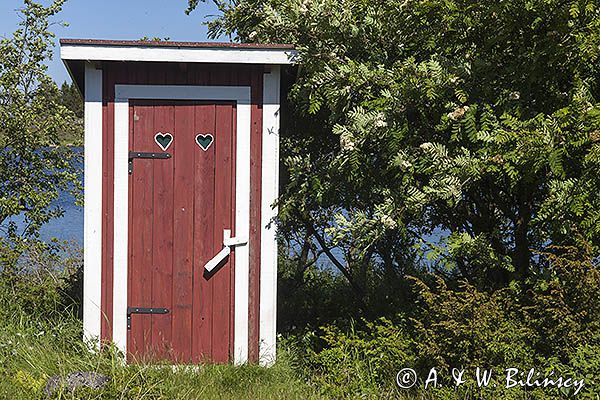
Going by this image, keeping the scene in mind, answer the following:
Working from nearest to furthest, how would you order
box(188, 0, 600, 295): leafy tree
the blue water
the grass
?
box(188, 0, 600, 295): leafy tree, the grass, the blue water

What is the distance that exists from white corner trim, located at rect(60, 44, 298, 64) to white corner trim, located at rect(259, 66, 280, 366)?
0.31 m

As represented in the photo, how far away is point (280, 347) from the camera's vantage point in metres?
6.42

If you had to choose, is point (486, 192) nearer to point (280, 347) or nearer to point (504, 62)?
point (504, 62)

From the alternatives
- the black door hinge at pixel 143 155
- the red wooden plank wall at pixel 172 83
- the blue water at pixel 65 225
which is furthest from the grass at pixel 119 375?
the blue water at pixel 65 225

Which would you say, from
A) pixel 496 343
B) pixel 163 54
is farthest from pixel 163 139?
pixel 496 343

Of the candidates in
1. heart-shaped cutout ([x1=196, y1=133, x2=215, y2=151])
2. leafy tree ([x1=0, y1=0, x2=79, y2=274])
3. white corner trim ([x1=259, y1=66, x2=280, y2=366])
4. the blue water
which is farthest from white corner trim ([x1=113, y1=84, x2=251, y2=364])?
the blue water

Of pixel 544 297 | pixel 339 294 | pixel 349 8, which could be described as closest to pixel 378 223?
pixel 544 297

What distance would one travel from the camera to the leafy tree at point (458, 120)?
4.84 m

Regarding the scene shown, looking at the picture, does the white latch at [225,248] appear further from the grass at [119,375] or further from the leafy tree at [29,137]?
the leafy tree at [29,137]

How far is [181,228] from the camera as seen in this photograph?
6055mm

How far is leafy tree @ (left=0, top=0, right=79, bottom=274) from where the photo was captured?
8547 mm

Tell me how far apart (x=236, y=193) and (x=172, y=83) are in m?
1.08

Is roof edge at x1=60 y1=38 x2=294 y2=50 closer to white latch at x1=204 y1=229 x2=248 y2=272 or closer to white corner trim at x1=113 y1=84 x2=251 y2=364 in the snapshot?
white corner trim at x1=113 y1=84 x2=251 y2=364

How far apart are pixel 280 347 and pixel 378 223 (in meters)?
1.66
